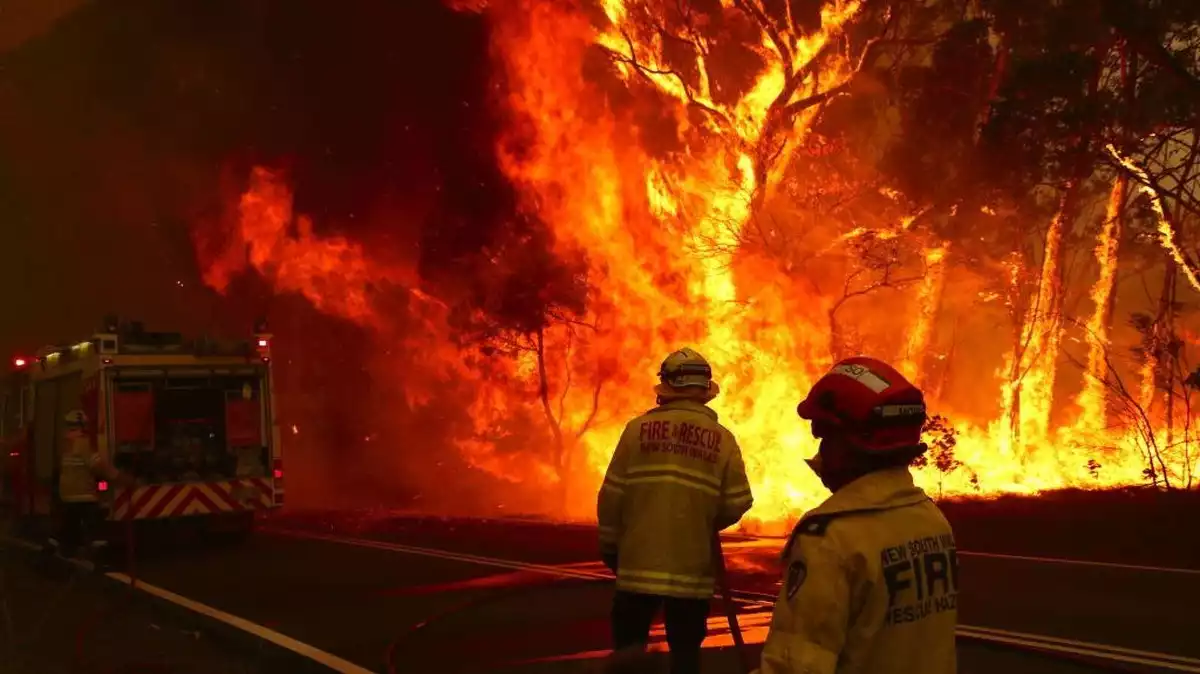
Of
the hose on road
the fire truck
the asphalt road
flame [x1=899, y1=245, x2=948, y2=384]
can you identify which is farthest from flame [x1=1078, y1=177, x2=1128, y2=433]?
the fire truck

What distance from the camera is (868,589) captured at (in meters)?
2.22

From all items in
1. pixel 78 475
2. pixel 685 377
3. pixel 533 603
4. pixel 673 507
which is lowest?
pixel 533 603

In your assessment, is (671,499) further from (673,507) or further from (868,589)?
(868,589)

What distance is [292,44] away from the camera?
3606cm

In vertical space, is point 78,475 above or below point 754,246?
below

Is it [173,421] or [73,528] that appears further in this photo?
[73,528]

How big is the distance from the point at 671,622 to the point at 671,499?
58cm

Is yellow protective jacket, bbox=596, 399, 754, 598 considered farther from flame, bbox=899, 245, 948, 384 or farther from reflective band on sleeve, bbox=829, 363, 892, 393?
flame, bbox=899, 245, 948, 384

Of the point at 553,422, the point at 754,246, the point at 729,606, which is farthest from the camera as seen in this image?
the point at 553,422

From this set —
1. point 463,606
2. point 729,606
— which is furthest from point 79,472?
point 729,606

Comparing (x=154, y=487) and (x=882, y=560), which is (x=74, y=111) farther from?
(x=882, y=560)

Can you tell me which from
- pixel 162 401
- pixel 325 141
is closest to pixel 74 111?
pixel 325 141

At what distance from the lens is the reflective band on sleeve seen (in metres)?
2.31

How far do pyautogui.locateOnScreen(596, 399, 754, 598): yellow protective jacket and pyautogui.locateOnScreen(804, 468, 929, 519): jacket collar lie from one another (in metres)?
2.09
